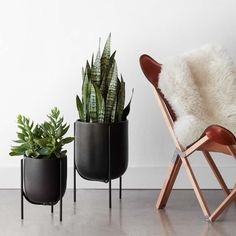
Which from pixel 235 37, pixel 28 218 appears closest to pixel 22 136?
pixel 28 218

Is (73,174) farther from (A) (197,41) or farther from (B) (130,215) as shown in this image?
(A) (197,41)

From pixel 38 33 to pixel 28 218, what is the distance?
1223 mm

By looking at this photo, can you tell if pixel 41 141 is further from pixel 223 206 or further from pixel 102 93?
pixel 223 206

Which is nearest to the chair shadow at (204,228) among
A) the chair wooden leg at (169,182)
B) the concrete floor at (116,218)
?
the concrete floor at (116,218)

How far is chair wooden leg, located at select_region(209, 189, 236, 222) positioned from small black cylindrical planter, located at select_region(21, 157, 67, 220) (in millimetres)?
807

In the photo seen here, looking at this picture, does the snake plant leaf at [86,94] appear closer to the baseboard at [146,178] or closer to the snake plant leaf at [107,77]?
the snake plant leaf at [107,77]

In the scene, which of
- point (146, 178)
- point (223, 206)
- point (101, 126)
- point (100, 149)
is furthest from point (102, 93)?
point (223, 206)

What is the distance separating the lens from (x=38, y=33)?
3.68m

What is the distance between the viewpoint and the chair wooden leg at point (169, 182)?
3.23m

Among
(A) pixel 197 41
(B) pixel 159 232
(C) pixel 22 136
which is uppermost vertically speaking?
(A) pixel 197 41

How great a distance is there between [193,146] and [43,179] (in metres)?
0.79

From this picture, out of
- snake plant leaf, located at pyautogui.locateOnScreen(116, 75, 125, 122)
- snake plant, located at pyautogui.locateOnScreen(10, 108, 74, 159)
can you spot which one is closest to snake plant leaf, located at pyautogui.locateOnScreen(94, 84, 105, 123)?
snake plant leaf, located at pyautogui.locateOnScreen(116, 75, 125, 122)

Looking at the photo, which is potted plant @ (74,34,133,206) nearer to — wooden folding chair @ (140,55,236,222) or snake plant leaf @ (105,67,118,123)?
snake plant leaf @ (105,67,118,123)

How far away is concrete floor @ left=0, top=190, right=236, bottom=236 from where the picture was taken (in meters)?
2.90
